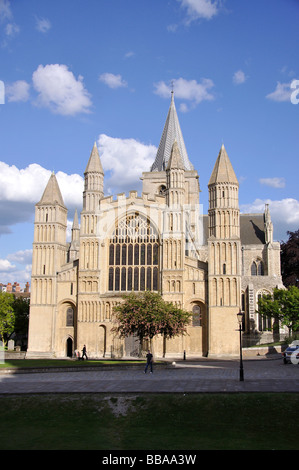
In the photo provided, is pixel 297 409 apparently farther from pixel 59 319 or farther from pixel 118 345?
pixel 59 319

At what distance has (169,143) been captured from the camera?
7219 cm

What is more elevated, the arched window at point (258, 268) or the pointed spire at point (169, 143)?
the pointed spire at point (169, 143)

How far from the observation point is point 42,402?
66.0 feet

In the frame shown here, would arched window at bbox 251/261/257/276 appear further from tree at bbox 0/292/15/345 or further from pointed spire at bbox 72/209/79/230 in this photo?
tree at bbox 0/292/15/345

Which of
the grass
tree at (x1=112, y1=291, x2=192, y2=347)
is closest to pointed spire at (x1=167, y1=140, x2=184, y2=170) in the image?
tree at (x1=112, y1=291, x2=192, y2=347)

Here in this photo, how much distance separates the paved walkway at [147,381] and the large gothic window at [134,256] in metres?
16.6

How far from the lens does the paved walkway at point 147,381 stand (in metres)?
22.0

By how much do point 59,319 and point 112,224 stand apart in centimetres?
1048

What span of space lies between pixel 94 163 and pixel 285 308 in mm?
24511

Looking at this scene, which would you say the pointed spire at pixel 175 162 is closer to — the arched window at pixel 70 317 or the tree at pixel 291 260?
the arched window at pixel 70 317

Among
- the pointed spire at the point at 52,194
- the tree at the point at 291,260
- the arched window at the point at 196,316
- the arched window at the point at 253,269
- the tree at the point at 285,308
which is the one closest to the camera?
the arched window at the point at 196,316

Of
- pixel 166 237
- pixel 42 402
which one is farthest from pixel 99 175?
pixel 42 402

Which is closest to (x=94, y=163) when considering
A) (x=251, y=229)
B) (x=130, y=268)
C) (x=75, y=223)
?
(x=130, y=268)

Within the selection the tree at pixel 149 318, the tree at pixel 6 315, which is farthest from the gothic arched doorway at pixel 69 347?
the tree at pixel 149 318
